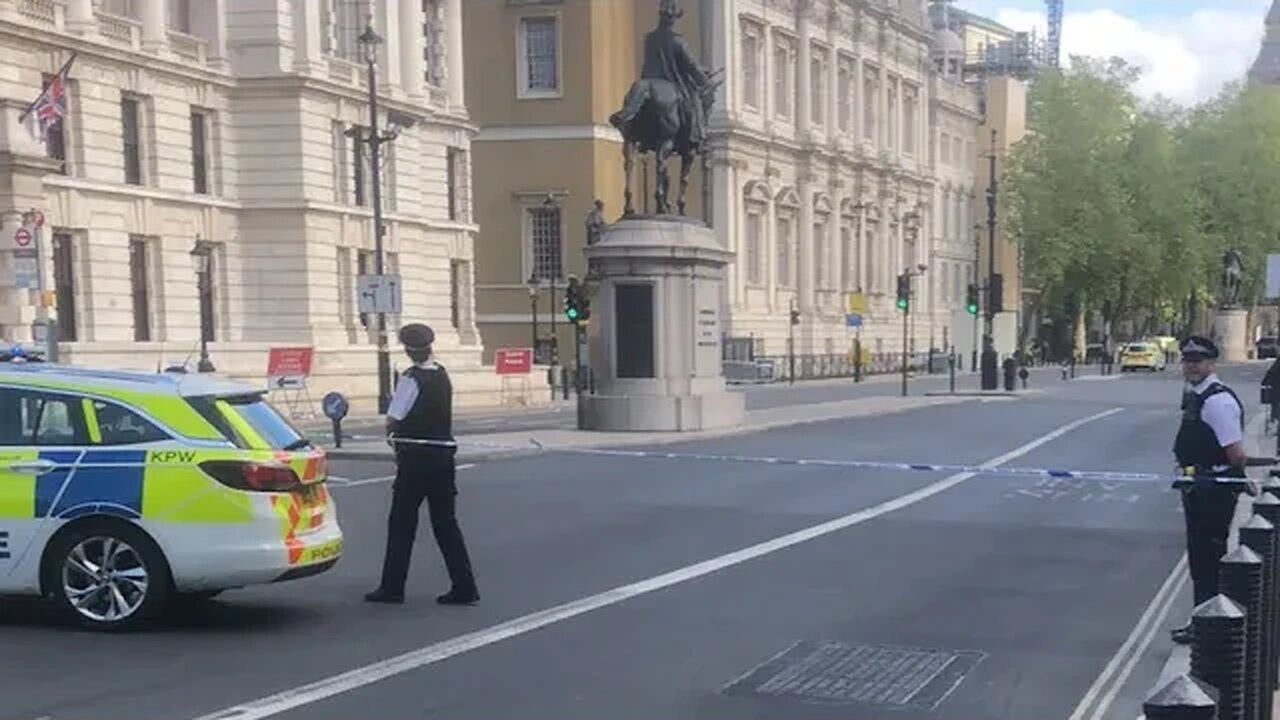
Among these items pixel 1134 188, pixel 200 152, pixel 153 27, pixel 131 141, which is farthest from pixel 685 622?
pixel 1134 188

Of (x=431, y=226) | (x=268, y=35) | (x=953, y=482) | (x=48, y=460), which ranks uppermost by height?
(x=268, y=35)

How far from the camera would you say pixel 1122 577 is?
38.2 feet

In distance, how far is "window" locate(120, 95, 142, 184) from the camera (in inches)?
1651

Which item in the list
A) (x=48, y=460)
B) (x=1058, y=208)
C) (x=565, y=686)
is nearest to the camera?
(x=565, y=686)

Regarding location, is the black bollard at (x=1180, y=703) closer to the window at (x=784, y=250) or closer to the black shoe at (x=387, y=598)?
the black shoe at (x=387, y=598)

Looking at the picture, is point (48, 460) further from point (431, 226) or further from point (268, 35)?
point (431, 226)

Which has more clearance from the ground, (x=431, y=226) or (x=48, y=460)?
(x=431, y=226)

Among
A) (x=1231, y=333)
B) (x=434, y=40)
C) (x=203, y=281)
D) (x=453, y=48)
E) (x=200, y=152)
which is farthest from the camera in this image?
(x=1231, y=333)

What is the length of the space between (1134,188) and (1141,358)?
34.5 ft

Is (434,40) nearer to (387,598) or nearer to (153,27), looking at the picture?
(153,27)

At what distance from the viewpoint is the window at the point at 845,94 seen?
8488 centimetres

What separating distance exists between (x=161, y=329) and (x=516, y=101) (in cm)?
2884

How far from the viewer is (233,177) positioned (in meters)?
46.6

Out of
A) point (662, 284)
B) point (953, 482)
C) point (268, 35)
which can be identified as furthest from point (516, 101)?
point (953, 482)
